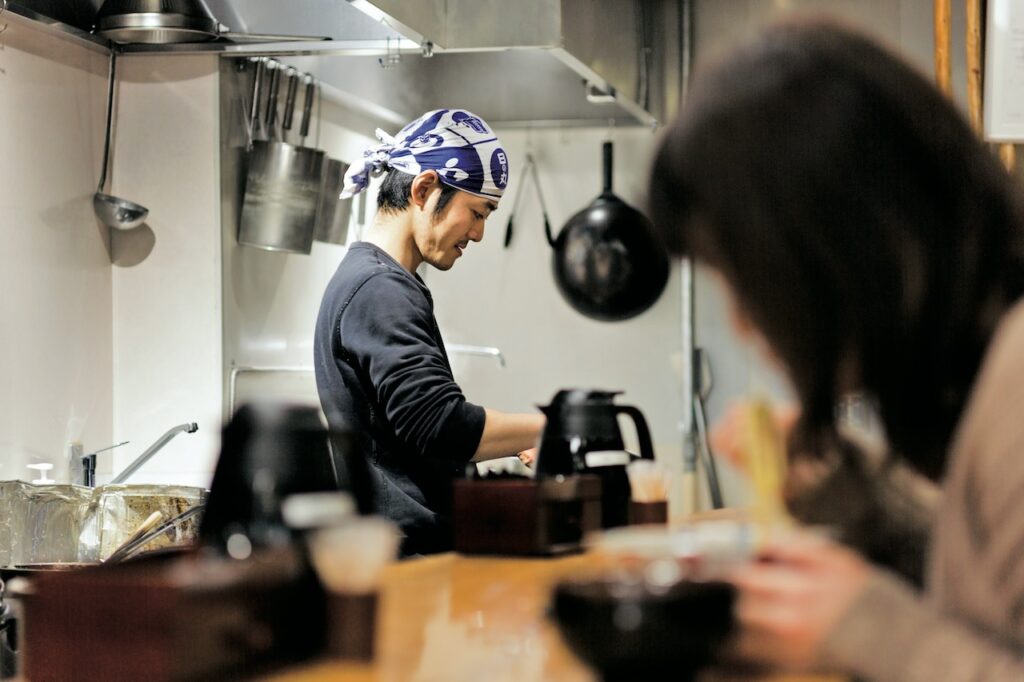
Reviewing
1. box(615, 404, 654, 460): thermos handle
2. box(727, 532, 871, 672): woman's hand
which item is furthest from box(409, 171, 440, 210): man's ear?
box(727, 532, 871, 672): woman's hand

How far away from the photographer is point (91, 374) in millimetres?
3695

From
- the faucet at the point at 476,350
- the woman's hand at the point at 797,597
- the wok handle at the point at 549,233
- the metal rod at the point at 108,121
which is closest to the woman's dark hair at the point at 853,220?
the woman's hand at the point at 797,597

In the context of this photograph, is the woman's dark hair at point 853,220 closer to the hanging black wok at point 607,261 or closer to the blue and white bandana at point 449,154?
the blue and white bandana at point 449,154

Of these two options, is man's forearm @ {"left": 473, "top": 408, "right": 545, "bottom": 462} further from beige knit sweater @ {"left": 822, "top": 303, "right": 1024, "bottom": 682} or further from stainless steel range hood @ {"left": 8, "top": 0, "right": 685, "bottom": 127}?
beige knit sweater @ {"left": 822, "top": 303, "right": 1024, "bottom": 682}

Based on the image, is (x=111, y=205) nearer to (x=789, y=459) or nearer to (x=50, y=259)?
(x=50, y=259)

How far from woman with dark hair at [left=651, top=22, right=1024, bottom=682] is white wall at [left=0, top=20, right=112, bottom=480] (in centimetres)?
273

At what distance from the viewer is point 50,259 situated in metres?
3.52

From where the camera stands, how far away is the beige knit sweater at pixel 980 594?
2.93ft

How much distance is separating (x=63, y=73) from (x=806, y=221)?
3048mm

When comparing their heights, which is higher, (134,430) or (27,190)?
(27,190)

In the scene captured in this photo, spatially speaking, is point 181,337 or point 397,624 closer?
point 397,624

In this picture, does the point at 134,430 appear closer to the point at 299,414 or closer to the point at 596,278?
the point at 596,278

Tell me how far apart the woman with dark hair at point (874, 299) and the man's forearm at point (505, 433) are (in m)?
1.43

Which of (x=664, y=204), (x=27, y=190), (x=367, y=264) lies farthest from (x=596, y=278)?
(x=664, y=204)
